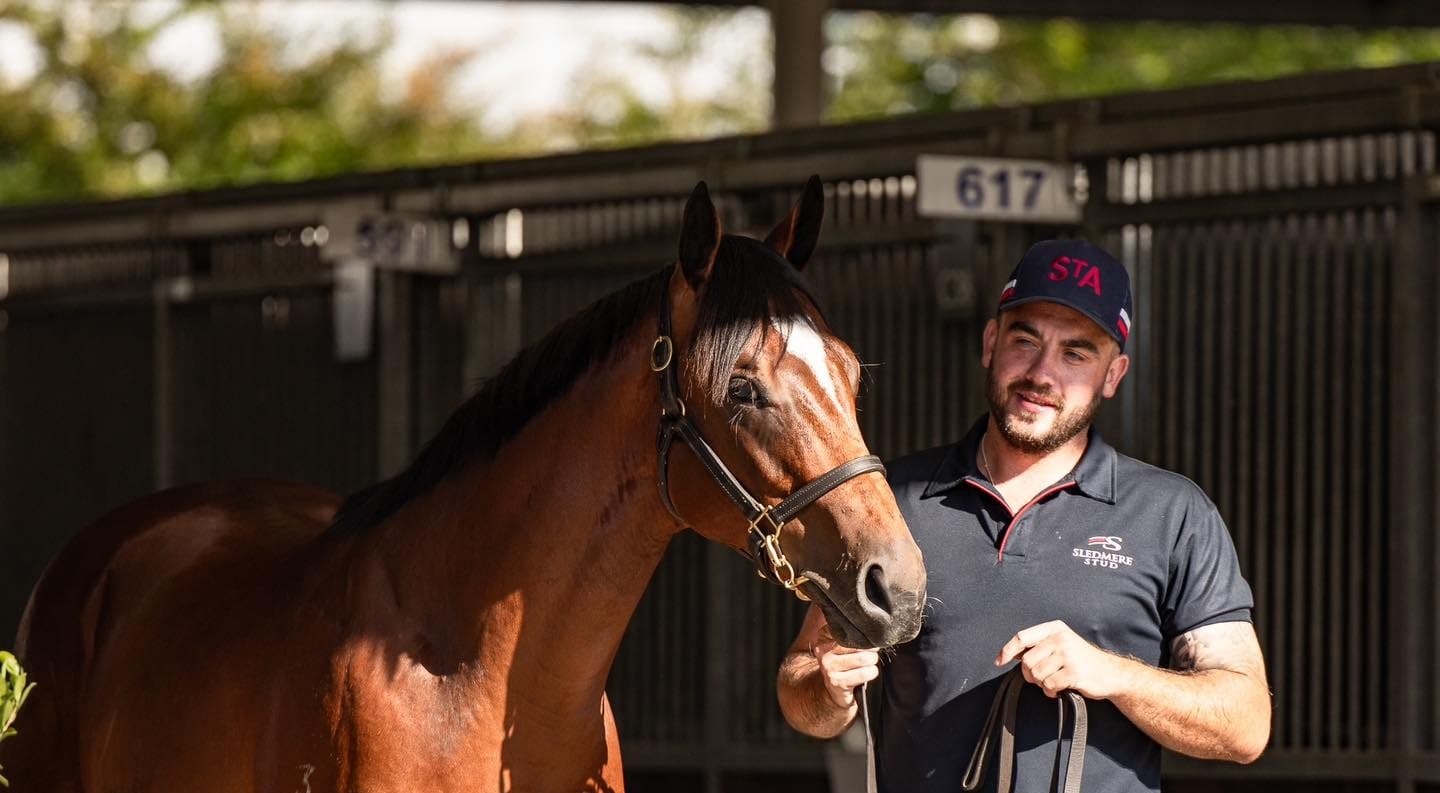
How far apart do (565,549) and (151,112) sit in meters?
14.2

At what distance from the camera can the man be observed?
2.86m

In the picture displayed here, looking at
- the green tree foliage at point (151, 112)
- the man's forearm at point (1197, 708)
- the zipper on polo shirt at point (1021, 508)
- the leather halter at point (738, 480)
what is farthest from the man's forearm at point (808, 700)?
the green tree foliage at point (151, 112)

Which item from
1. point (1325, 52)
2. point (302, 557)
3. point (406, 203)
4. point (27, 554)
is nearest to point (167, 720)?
point (302, 557)

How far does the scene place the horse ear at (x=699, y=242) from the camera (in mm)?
2875

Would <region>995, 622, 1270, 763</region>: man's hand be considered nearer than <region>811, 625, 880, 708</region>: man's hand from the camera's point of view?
Yes

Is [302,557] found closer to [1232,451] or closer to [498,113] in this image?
[1232,451]

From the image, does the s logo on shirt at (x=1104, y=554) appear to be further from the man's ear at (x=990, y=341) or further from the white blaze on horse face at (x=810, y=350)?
the white blaze on horse face at (x=810, y=350)

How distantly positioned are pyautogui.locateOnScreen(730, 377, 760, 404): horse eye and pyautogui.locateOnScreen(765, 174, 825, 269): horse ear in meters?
0.33

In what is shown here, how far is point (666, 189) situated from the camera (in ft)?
20.8

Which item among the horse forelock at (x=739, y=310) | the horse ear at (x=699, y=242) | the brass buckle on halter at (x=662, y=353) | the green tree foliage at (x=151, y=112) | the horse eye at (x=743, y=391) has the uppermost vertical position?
the green tree foliage at (x=151, y=112)

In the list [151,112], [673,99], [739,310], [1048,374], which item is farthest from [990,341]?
[673,99]

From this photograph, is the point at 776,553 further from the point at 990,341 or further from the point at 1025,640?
the point at 990,341

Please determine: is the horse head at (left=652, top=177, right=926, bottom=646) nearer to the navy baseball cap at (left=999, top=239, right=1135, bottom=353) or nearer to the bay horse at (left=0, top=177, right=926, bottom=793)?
the bay horse at (left=0, top=177, right=926, bottom=793)

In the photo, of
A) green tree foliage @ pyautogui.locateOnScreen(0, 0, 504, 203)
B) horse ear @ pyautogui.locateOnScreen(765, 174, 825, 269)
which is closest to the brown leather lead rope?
horse ear @ pyautogui.locateOnScreen(765, 174, 825, 269)
